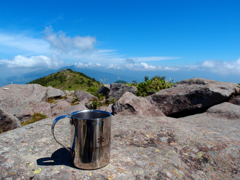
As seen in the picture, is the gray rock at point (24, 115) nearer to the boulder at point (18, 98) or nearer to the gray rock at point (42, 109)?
the boulder at point (18, 98)

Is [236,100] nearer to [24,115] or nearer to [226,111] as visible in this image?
[226,111]

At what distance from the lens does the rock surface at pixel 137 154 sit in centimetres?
229

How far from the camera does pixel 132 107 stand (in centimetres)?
612

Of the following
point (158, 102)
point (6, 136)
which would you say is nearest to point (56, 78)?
point (158, 102)

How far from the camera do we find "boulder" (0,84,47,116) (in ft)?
32.1

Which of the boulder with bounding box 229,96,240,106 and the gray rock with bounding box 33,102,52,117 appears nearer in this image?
the boulder with bounding box 229,96,240,106

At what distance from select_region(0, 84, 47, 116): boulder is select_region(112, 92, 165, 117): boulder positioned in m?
6.69

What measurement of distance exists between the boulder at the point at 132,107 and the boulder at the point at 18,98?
669cm

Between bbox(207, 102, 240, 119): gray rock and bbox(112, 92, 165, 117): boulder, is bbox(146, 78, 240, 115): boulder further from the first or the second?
bbox(112, 92, 165, 117): boulder

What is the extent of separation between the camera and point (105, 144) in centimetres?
243

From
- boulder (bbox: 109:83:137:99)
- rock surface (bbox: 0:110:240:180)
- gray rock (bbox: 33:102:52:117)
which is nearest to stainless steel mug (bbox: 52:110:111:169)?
rock surface (bbox: 0:110:240:180)

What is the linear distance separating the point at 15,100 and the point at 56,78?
41908 millimetres

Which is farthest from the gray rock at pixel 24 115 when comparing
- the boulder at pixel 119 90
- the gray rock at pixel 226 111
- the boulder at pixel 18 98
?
the gray rock at pixel 226 111

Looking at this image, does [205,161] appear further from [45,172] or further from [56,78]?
[56,78]
